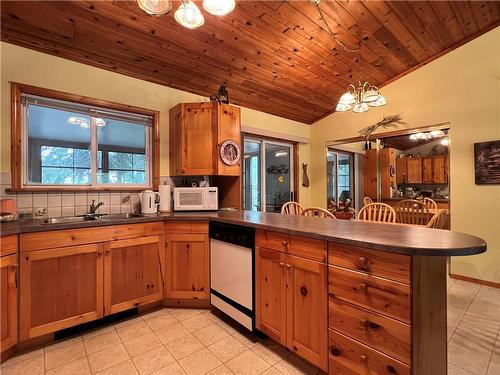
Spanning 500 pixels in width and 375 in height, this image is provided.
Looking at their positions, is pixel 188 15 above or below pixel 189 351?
above

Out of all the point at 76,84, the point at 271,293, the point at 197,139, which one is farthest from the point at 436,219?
the point at 76,84

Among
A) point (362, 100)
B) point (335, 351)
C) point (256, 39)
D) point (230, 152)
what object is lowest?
point (335, 351)

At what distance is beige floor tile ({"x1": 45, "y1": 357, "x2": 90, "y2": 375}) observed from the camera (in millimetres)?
1637

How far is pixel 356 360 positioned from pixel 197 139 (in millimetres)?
2469

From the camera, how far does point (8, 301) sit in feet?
5.71

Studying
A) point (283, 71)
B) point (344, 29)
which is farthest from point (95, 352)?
point (344, 29)

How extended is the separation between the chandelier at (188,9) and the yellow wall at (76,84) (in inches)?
55.9

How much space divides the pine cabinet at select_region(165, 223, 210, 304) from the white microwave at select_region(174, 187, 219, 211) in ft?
1.56

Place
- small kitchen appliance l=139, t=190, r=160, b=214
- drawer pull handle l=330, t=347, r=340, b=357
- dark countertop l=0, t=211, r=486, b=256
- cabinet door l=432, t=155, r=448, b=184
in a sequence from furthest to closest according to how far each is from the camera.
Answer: cabinet door l=432, t=155, r=448, b=184
small kitchen appliance l=139, t=190, r=160, b=214
drawer pull handle l=330, t=347, r=340, b=357
dark countertop l=0, t=211, r=486, b=256

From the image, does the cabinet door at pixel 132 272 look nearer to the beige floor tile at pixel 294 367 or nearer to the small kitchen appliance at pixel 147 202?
the small kitchen appliance at pixel 147 202

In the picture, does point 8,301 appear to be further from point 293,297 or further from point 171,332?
point 293,297

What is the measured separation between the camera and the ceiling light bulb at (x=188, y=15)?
1.67 metres

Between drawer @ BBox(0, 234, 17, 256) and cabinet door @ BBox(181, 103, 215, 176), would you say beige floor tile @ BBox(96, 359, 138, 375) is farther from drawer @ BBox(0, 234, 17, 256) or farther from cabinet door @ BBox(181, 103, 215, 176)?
cabinet door @ BBox(181, 103, 215, 176)

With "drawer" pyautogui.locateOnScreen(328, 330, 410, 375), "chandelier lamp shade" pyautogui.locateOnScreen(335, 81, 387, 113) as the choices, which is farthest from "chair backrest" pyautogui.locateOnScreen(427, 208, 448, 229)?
"drawer" pyautogui.locateOnScreen(328, 330, 410, 375)
